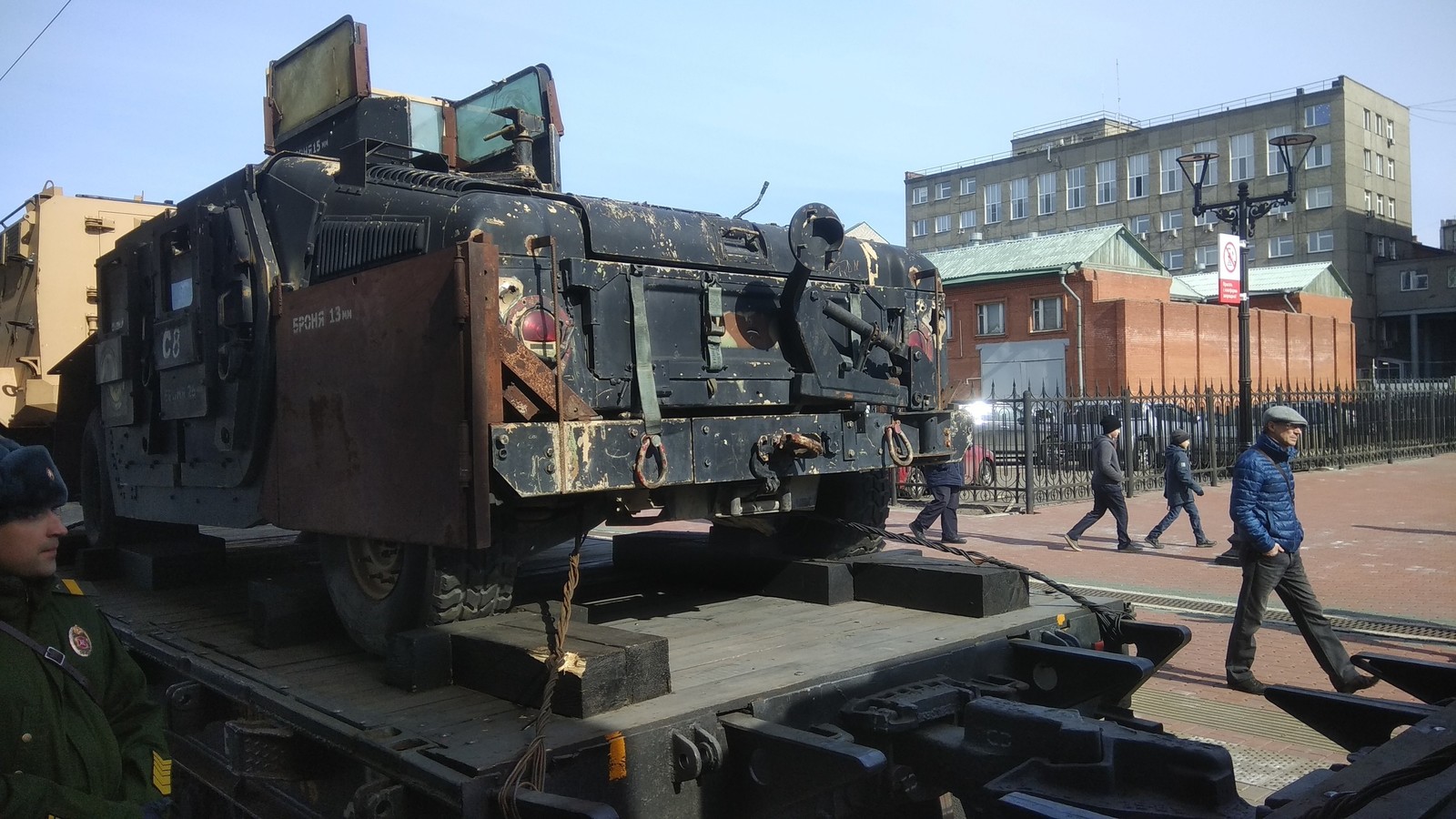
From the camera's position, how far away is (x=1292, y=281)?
4781 cm

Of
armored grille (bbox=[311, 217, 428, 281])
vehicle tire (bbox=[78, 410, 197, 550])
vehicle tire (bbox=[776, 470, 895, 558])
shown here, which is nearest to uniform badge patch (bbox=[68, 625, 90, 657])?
armored grille (bbox=[311, 217, 428, 281])

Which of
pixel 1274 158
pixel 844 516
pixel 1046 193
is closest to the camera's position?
pixel 844 516

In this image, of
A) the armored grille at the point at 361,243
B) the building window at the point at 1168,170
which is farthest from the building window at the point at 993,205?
the armored grille at the point at 361,243

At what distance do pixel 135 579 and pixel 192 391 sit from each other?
1.70m

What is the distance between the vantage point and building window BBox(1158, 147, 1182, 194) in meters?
62.3

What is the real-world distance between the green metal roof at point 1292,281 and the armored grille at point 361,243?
4596 cm

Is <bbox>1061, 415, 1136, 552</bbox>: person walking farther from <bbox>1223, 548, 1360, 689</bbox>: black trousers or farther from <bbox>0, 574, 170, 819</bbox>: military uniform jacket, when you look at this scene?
<bbox>0, 574, 170, 819</bbox>: military uniform jacket

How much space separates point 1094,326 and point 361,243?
3561 centimetres

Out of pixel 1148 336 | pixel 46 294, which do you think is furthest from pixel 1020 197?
pixel 46 294

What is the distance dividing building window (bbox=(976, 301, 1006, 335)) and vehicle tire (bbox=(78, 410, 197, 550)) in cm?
3612

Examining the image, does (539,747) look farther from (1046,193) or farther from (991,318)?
(1046,193)

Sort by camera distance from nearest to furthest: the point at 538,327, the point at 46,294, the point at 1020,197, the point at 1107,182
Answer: the point at 538,327, the point at 46,294, the point at 1107,182, the point at 1020,197

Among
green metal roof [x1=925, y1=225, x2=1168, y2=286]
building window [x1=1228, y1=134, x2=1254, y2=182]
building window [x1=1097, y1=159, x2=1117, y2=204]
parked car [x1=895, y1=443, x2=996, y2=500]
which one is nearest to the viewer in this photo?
parked car [x1=895, y1=443, x2=996, y2=500]

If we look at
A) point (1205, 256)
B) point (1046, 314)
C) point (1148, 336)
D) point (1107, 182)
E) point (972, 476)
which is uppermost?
point (1107, 182)
